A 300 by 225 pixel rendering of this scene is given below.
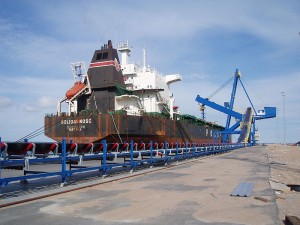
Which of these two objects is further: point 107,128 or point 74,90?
point 74,90

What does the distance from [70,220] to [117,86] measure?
25777mm

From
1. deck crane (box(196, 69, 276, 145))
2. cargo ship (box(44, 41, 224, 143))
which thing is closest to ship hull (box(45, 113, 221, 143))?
cargo ship (box(44, 41, 224, 143))

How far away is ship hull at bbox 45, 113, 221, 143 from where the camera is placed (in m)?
26.6

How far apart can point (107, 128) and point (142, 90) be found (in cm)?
852

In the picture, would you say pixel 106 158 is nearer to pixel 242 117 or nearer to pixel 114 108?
pixel 114 108

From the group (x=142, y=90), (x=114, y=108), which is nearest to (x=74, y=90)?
(x=114, y=108)

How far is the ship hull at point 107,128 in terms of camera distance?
26.6 metres

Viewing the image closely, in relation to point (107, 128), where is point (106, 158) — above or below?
below

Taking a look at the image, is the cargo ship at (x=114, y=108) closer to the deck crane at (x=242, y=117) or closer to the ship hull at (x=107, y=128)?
the ship hull at (x=107, y=128)

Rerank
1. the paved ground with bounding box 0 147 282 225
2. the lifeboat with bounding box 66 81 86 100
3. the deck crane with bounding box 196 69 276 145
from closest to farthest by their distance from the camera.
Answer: the paved ground with bounding box 0 147 282 225 < the lifeboat with bounding box 66 81 86 100 < the deck crane with bounding box 196 69 276 145

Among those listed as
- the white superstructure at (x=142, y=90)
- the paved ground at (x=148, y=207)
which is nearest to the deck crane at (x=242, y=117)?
the white superstructure at (x=142, y=90)

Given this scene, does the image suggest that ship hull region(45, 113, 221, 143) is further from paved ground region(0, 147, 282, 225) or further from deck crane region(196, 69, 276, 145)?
deck crane region(196, 69, 276, 145)

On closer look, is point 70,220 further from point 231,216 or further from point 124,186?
point 124,186

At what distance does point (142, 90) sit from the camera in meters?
33.8
